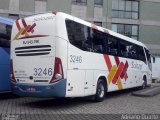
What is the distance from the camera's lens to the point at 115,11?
130ft

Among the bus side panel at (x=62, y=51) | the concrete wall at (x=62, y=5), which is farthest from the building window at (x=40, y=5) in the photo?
the bus side panel at (x=62, y=51)

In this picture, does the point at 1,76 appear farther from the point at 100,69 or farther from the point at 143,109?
the point at 143,109

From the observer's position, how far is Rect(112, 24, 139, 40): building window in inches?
1549

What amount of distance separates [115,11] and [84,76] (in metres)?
26.5

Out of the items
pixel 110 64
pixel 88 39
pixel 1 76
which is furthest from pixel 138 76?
pixel 1 76

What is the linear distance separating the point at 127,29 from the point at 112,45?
23203 millimetres

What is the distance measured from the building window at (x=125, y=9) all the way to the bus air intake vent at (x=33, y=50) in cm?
2674

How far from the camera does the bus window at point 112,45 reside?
658 inches

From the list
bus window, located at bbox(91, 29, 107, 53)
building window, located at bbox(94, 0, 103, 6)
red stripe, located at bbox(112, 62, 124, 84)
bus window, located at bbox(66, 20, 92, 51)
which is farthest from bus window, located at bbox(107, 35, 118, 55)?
building window, located at bbox(94, 0, 103, 6)

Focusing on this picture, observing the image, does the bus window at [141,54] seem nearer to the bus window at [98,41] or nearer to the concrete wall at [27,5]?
the bus window at [98,41]

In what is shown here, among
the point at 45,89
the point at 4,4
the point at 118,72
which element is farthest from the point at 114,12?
the point at 45,89

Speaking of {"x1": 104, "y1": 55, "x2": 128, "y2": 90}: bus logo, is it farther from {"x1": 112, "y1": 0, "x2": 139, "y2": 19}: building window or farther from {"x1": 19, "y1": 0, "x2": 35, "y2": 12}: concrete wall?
{"x1": 112, "y1": 0, "x2": 139, "y2": 19}: building window

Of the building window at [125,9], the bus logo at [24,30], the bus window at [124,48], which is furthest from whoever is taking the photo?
the building window at [125,9]

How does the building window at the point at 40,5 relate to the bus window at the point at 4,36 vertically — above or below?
above
